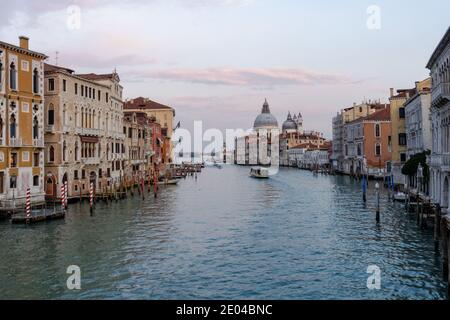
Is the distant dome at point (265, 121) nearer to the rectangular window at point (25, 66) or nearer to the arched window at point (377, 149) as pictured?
the arched window at point (377, 149)

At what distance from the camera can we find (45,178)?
28.9 meters

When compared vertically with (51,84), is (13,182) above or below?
below

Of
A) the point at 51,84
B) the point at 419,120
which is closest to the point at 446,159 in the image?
the point at 419,120

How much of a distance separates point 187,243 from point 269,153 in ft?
401

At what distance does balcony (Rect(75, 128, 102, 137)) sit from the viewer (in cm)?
3111

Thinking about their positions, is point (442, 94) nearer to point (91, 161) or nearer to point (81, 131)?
point (81, 131)

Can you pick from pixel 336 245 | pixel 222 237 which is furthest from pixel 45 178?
pixel 336 245

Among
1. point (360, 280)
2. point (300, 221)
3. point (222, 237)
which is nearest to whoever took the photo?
point (360, 280)

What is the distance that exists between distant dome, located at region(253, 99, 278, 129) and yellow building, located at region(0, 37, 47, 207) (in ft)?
440

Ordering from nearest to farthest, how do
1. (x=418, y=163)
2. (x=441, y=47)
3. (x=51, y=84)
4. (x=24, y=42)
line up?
(x=441, y=47)
(x=24, y=42)
(x=418, y=163)
(x=51, y=84)

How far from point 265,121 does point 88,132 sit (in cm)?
12982

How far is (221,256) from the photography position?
15312mm

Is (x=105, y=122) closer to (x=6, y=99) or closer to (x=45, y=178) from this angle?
(x=45, y=178)

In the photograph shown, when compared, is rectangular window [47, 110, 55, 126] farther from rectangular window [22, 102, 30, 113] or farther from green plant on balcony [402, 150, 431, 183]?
green plant on balcony [402, 150, 431, 183]
